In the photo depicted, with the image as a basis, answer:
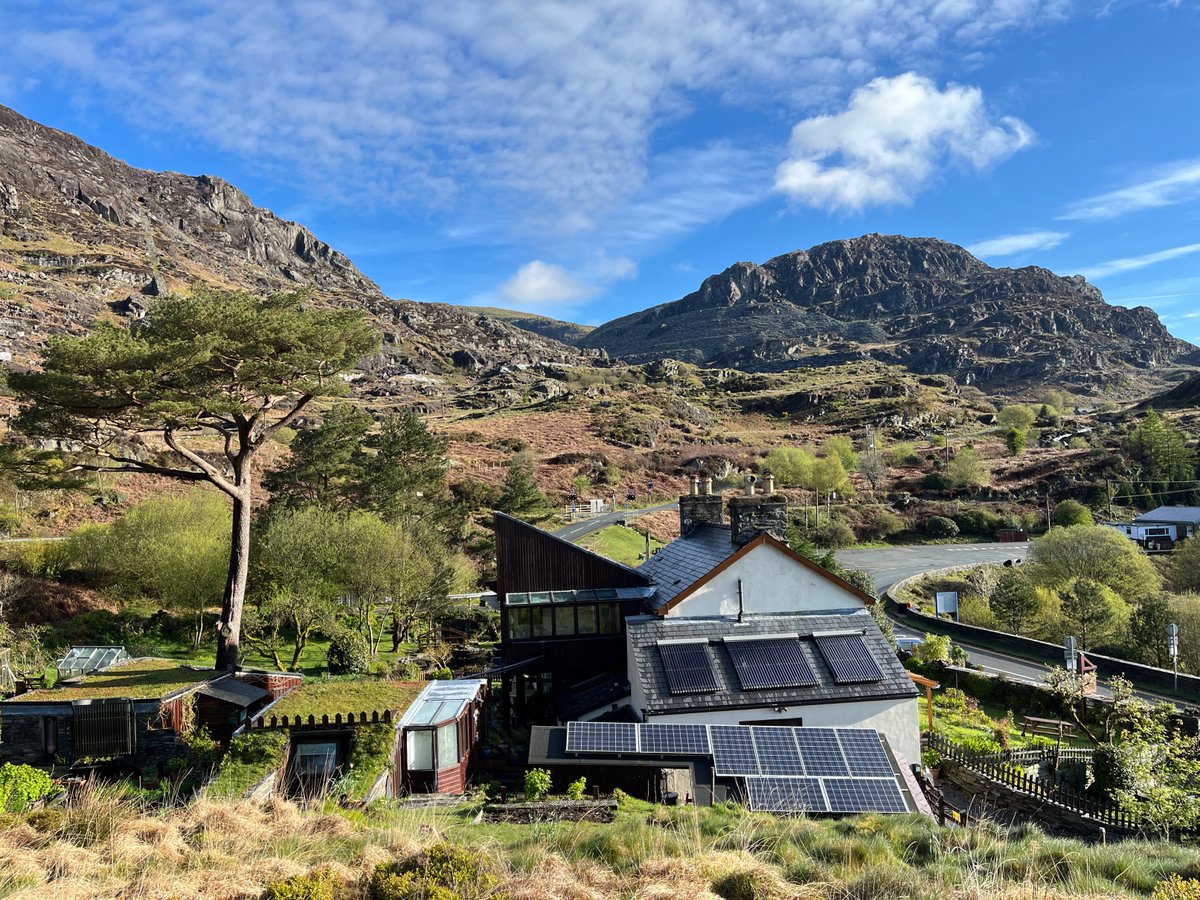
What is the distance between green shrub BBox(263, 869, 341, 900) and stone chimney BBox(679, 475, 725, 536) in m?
18.0

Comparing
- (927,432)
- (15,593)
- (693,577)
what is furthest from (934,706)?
(927,432)

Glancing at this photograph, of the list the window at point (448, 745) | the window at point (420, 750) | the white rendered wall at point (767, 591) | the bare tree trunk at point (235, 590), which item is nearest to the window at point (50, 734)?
the bare tree trunk at point (235, 590)

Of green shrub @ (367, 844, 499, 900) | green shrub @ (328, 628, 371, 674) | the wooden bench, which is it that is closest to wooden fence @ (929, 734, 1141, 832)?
the wooden bench

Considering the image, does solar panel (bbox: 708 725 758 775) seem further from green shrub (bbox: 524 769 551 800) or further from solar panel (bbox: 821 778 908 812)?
green shrub (bbox: 524 769 551 800)

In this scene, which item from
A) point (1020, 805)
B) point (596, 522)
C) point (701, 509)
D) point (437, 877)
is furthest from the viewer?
point (596, 522)

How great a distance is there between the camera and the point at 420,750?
13438 mm

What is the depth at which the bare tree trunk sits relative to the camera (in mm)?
19234

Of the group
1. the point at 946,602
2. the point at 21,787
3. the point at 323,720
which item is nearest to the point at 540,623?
the point at 323,720

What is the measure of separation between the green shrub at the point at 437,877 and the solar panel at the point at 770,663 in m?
9.93

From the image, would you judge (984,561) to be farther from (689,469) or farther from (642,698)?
(642,698)

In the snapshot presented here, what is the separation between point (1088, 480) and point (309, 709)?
91289 millimetres

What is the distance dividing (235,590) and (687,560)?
1367 centimetres

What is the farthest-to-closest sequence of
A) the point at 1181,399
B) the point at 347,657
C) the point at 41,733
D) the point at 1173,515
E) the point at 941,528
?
the point at 1181,399 < the point at 941,528 < the point at 1173,515 < the point at 347,657 < the point at 41,733

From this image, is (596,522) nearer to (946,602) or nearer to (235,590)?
(946,602)
